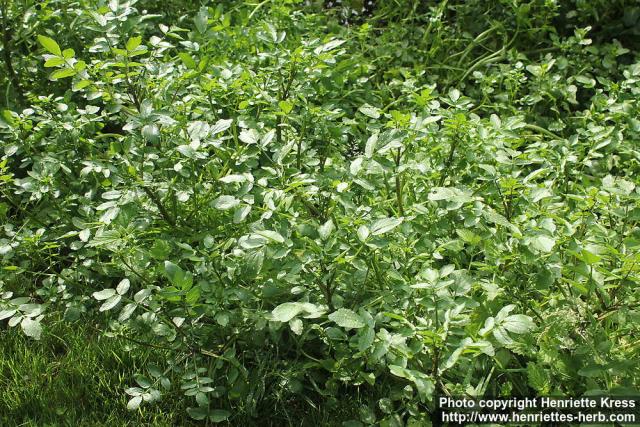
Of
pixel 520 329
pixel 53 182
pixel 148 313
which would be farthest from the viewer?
pixel 53 182

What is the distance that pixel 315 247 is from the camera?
1966mm

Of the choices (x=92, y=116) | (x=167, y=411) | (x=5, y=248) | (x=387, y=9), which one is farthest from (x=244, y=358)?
(x=387, y=9)

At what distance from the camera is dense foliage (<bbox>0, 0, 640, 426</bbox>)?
1.97 meters

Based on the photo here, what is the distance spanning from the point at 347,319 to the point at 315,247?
24 cm

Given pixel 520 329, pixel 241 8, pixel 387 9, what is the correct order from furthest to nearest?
pixel 387 9
pixel 241 8
pixel 520 329

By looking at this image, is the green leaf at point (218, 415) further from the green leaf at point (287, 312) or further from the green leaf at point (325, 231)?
the green leaf at point (325, 231)

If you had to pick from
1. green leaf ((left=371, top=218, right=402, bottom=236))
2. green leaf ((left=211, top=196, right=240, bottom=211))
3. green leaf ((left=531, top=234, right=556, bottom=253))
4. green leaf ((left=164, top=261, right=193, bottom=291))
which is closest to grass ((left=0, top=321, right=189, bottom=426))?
green leaf ((left=164, top=261, right=193, bottom=291))

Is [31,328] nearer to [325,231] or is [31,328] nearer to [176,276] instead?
[176,276]

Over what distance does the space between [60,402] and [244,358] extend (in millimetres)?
608

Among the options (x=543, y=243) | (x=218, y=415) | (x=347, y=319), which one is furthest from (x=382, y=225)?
(x=218, y=415)

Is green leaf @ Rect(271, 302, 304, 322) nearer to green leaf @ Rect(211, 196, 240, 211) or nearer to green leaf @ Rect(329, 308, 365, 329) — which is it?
green leaf @ Rect(329, 308, 365, 329)

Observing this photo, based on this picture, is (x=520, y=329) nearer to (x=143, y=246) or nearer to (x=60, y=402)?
(x=143, y=246)

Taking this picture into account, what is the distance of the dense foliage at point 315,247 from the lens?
6.45 feet

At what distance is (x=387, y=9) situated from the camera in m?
4.24
